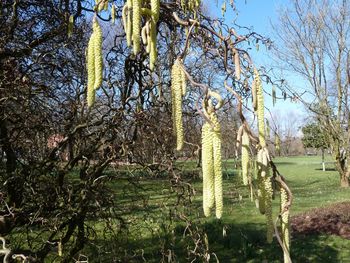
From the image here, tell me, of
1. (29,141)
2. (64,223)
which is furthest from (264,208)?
(29,141)

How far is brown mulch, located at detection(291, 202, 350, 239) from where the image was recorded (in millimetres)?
8570

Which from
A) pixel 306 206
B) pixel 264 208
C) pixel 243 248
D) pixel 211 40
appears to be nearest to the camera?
pixel 264 208

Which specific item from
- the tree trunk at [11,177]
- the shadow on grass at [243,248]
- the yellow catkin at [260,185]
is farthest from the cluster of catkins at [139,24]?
the shadow on grass at [243,248]

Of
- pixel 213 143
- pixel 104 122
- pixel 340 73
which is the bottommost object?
pixel 213 143

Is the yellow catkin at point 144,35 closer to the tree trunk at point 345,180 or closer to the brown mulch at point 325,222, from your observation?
the brown mulch at point 325,222

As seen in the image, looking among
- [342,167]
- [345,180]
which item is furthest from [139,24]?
[345,180]

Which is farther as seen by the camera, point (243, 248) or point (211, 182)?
point (243, 248)

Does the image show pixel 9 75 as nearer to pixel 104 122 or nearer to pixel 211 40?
pixel 104 122

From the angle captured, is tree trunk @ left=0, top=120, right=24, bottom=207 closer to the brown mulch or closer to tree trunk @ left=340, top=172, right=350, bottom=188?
the brown mulch

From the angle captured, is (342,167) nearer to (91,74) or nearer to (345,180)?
(345,180)

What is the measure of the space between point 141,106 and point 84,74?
7.00ft

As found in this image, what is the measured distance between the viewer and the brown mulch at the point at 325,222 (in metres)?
8.57

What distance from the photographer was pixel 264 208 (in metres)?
1.26

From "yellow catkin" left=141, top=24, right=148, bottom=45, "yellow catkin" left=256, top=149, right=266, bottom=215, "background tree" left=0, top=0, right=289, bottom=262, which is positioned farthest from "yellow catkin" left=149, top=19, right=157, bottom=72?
"background tree" left=0, top=0, right=289, bottom=262
